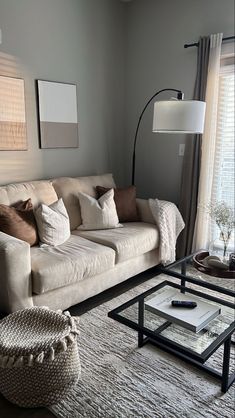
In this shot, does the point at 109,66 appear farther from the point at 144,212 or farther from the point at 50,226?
the point at 50,226

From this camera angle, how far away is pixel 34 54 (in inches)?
123

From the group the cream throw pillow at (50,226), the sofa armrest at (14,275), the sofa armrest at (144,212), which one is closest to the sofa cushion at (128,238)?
the sofa armrest at (144,212)

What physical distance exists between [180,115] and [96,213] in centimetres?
119

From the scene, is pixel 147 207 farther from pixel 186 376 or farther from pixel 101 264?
pixel 186 376

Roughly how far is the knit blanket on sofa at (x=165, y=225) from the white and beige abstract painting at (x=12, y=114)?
4.75 feet

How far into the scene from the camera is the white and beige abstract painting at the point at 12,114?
116 inches

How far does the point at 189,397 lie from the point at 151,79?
330 cm

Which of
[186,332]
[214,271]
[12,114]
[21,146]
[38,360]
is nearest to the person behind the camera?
[38,360]

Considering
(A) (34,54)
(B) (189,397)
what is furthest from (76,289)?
(A) (34,54)

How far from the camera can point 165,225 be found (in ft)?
10.5

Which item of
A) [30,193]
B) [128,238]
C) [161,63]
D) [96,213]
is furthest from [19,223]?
[161,63]

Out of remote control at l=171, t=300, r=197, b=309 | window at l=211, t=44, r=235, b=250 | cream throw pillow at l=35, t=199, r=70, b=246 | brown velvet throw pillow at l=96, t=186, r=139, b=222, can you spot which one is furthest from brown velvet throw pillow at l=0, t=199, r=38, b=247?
window at l=211, t=44, r=235, b=250

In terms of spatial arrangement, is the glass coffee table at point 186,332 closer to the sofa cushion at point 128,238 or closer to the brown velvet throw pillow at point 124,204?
the sofa cushion at point 128,238

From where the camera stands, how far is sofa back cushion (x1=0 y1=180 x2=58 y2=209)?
2760 millimetres
